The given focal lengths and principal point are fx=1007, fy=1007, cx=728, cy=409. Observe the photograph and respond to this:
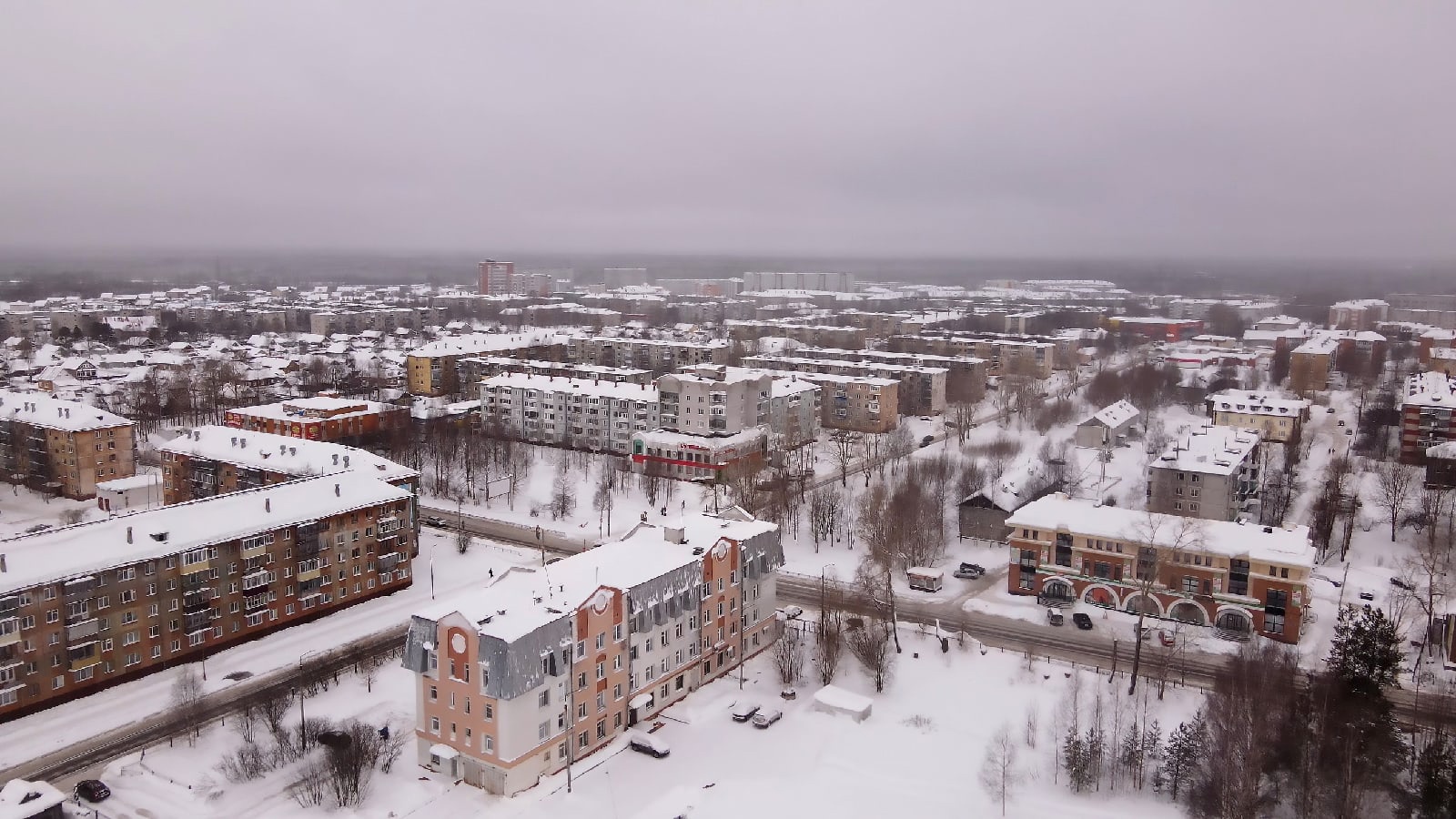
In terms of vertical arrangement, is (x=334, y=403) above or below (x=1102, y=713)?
above

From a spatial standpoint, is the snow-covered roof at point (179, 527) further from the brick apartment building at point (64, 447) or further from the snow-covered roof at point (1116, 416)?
the snow-covered roof at point (1116, 416)

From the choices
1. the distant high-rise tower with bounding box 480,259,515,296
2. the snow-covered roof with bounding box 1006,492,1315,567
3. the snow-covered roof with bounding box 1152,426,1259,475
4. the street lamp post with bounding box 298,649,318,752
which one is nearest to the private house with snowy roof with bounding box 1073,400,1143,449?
the snow-covered roof with bounding box 1152,426,1259,475

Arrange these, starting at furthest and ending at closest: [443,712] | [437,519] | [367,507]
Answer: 1. [437,519]
2. [367,507]
3. [443,712]

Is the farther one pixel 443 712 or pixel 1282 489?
pixel 1282 489

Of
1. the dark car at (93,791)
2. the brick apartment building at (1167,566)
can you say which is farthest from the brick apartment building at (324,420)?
the brick apartment building at (1167,566)

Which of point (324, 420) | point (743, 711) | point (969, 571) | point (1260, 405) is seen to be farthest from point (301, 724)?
point (1260, 405)

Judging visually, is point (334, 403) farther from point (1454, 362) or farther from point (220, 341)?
point (1454, 362)

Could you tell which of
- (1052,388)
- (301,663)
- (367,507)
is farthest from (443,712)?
(1052,388)
